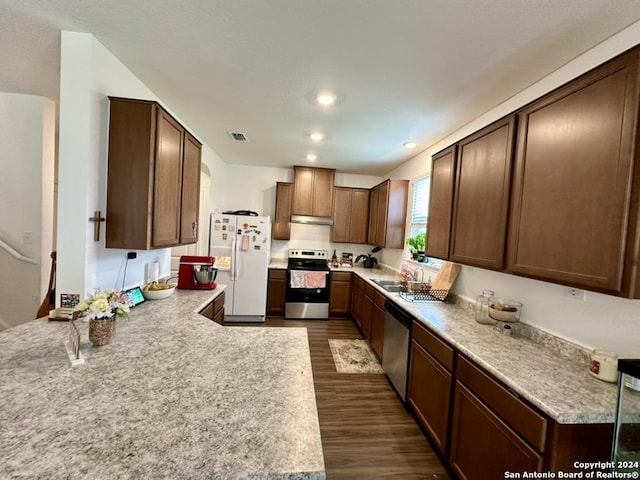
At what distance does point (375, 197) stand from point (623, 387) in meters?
3.78

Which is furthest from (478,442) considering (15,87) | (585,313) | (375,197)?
(15,87)

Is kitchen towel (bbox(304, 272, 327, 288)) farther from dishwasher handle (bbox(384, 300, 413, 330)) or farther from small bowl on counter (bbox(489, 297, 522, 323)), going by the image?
small bowl on counter (bbox(489, 297, 522, 323))

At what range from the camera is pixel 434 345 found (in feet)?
6.24

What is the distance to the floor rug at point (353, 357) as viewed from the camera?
2.96 m

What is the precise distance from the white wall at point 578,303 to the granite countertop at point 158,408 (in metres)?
1.56

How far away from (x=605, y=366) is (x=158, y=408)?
76.4 inches

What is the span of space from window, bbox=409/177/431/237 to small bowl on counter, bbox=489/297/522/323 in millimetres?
1644

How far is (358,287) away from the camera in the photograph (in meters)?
4.18

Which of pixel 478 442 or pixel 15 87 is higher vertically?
pixel 15 87

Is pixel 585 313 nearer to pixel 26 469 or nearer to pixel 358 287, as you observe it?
pixel 26 469

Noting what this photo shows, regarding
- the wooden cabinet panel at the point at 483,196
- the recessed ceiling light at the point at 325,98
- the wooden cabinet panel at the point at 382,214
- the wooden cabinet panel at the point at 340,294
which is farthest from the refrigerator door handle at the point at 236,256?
the wooden cabinet panel at the point at 483,196

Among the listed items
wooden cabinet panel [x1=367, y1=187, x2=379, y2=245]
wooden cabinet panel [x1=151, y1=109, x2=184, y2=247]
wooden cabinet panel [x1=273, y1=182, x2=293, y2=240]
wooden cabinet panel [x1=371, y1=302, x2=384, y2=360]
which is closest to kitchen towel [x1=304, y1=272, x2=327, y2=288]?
wooden cabinet panel [x1=273, y1=182, x2=293, y2=240]

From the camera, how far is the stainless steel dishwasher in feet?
7.72

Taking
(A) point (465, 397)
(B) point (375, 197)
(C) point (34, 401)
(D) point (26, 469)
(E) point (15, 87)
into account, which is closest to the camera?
(D) point (26, 469)
